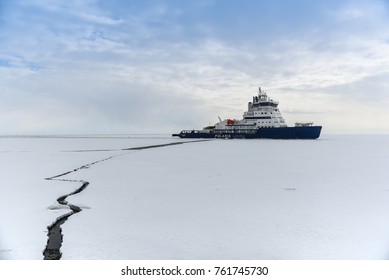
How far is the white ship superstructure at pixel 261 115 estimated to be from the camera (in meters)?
52.2

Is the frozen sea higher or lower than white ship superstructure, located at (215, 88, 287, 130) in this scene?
lower

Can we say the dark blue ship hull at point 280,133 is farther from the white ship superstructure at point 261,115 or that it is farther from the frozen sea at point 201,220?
the frozen sea at point 201,220

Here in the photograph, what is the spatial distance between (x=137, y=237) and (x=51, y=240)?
1.17 metres

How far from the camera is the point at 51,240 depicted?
439cm

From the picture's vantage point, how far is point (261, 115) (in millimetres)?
52875

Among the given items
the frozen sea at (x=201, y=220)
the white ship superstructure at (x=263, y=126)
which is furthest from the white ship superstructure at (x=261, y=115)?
the frozen sea at (x=201, y=220)

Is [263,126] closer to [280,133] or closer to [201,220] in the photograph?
[280,133]

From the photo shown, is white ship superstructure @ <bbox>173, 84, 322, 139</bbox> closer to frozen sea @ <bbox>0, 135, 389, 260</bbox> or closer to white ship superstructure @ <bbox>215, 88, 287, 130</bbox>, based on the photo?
white ship superstructure @ <bbox>215, 88, 287, 130</bbox>

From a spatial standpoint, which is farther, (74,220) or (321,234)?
(74,220)

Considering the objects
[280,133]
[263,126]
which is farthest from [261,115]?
[280,133]

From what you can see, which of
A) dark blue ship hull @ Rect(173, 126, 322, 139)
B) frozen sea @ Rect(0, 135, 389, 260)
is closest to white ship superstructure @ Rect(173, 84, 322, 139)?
dark blue ship hull @ Rect(173, 126, 322, 139)

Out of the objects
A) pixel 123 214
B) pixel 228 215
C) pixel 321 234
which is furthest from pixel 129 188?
pixel 321 234

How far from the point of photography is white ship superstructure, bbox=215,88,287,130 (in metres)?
52.2
